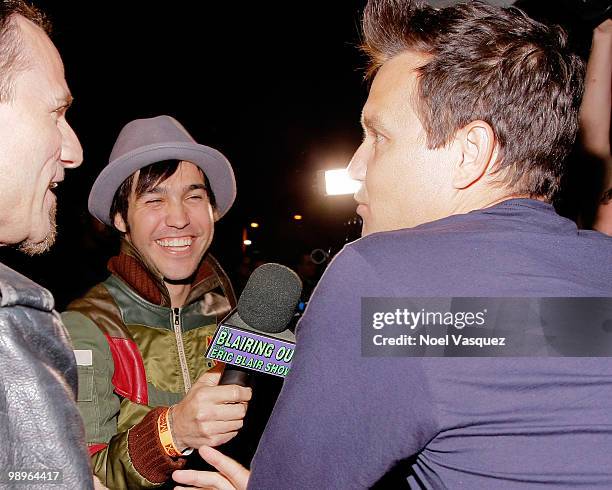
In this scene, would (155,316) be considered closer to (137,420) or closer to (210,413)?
(137,420)

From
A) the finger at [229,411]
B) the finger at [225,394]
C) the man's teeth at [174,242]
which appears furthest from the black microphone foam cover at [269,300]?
the man's teeth at [174,242]

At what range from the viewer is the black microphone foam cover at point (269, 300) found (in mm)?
1697

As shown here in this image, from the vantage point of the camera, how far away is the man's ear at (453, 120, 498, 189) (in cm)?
129

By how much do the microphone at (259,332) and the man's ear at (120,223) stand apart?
1317 millimetres

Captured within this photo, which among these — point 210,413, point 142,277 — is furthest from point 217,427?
point 142,277

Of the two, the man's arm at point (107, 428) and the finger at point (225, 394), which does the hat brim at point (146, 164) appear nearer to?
the man's arm at point (107, 428)

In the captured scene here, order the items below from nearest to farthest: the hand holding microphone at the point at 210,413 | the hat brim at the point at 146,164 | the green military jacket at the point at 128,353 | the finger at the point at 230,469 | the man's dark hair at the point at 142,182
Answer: the finger at the point at 230,469 < the hand holding microphone at the point at 210,413 < the green military jacket at the point at 128,353 < the hat brim at the point at 146,164 < the man's dark hair at the point at 142,182

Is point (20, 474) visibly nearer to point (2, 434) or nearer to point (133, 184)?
point (2, 434)

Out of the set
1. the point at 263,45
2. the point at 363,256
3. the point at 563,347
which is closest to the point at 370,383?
the point at 363,256

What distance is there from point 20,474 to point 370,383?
67 centimetres

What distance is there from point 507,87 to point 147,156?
188 cm

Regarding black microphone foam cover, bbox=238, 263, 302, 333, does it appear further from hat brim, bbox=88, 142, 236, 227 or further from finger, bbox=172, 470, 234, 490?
hat brim, bbox=88, 142, 236, 227

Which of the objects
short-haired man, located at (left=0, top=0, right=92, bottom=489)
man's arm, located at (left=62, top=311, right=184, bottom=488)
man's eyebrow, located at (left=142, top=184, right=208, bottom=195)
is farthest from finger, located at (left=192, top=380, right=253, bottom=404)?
man's eyebrow, located at (left=142, top=184, right=208, bottom=195)

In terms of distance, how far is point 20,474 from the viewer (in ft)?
3.01
